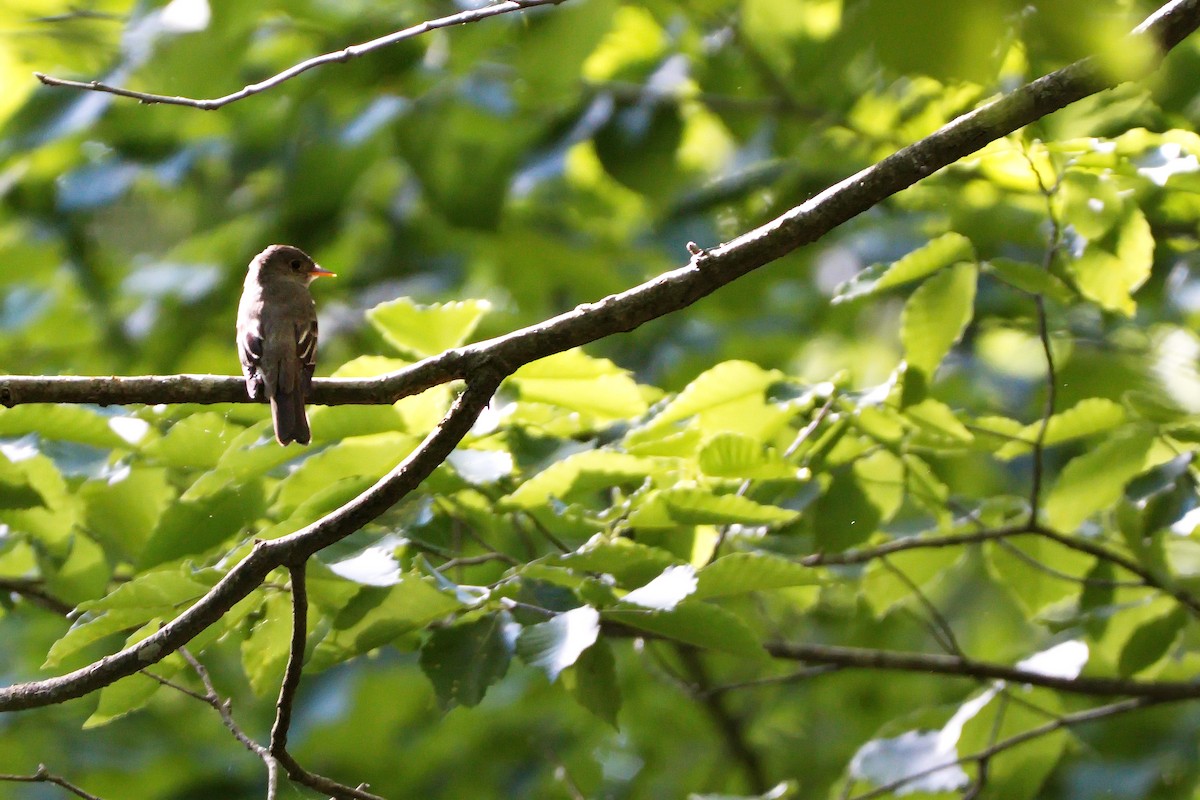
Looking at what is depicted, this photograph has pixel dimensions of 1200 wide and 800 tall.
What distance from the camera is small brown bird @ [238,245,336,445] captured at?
2752mm

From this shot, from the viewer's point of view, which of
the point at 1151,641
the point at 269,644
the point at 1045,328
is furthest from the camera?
the point at 1151,641

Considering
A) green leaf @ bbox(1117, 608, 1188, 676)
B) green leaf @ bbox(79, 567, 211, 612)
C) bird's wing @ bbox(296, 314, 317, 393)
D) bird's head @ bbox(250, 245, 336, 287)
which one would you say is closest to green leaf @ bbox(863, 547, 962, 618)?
green leaf @ bbox(1117, 608, 1188, 676)

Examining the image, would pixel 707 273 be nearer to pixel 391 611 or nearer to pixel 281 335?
pixel 391 611

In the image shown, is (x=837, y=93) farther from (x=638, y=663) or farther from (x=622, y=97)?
(x=638, y=663)

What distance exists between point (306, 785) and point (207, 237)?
4.25 metres

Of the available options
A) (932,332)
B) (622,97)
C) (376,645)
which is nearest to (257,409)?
(376,645)

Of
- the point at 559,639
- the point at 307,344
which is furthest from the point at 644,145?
the point at 559,639

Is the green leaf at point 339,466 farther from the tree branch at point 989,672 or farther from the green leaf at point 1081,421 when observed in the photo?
the green leaf at point 1081,421

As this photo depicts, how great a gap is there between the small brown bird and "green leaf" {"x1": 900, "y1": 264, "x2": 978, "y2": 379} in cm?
134

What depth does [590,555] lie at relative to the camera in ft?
7.34

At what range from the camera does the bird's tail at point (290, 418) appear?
2.68 m

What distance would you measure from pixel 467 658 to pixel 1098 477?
157 centimetres

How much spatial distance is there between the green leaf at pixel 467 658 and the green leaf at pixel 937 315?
1.10 metres

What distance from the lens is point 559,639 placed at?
2.08 m
